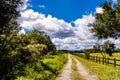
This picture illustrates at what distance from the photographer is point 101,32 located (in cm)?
3562

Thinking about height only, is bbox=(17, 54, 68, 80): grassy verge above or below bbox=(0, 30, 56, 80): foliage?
below

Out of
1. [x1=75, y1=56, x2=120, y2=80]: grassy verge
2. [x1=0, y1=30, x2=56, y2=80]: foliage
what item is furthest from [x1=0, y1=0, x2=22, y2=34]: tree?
[x1=75, y1=56, x2=120, y2=80]: grassy verge

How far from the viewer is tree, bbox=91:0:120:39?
97.5 feet

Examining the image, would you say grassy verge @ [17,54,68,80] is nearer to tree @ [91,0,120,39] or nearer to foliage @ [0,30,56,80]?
foliage @ [0,30,56,80]

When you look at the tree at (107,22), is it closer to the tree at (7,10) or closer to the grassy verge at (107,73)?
the grassy verge at (107,73)

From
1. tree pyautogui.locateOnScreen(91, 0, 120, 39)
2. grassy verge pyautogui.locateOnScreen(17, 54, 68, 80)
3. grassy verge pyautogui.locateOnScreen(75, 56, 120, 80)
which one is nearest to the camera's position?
grassy verge pyautogui.locateOnScreen(17, 54, 68, 80)

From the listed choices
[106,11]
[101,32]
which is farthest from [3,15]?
[101,32]

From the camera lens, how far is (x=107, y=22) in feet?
105

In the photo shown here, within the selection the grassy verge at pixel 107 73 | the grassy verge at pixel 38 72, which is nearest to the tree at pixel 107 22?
the grassy verge at pixel 107 73

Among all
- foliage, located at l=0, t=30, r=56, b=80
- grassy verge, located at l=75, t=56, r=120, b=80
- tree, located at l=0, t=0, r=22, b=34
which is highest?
tree, located at l=0, t=0, r=22, b=34

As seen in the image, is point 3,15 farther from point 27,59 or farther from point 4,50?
point 27,59

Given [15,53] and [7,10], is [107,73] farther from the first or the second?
[15,53]

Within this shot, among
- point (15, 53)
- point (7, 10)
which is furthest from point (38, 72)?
point (15, 53)

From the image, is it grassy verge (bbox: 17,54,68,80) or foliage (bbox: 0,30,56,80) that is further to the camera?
foliage (bbox: 0,30,56,80)
